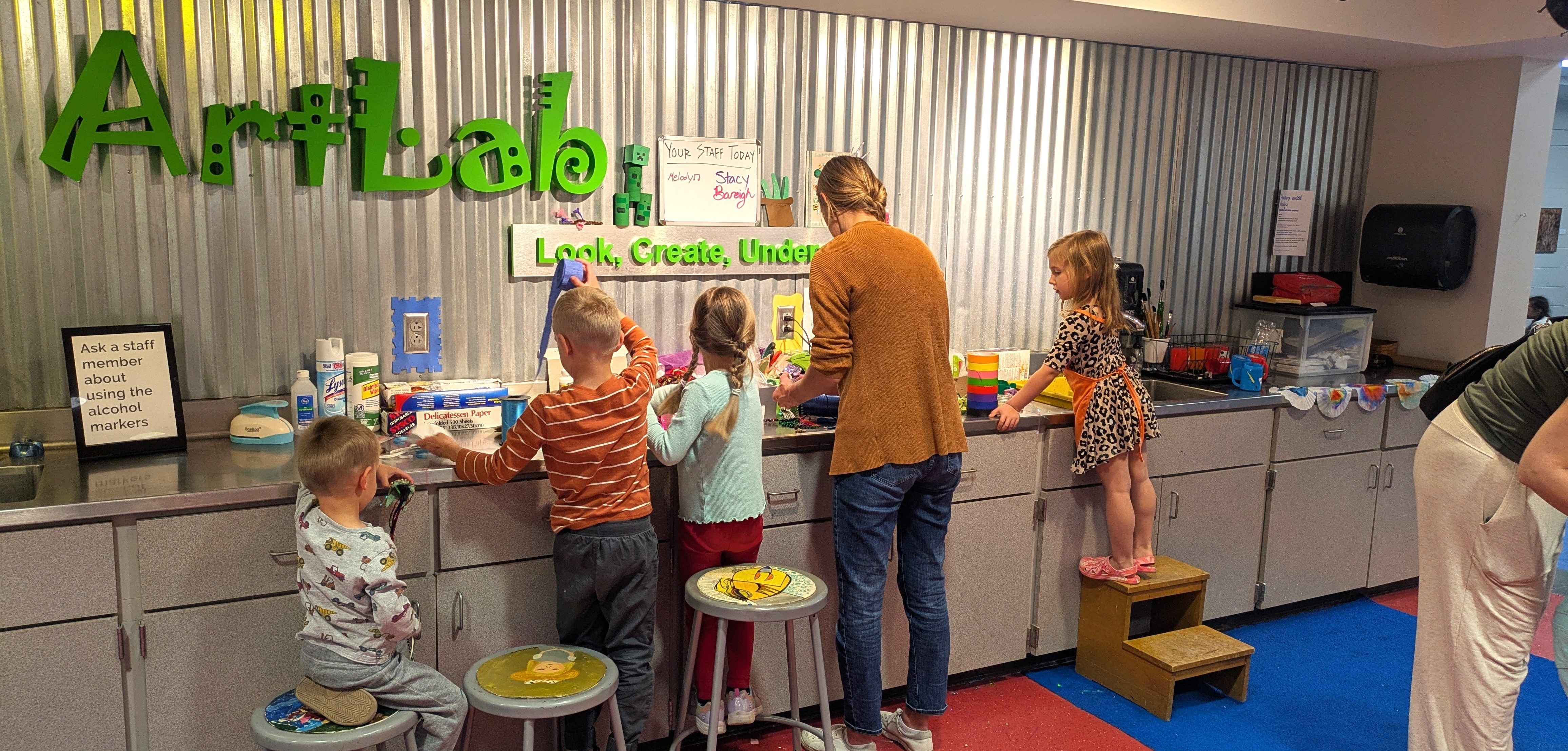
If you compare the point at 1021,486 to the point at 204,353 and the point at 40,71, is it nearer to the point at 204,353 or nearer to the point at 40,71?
the point at 204,353

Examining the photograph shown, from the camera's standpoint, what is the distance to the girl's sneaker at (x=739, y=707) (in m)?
2.83

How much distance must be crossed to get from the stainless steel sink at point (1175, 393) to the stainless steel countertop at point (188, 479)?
59.9 inches

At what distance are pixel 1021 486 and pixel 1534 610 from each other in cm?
131

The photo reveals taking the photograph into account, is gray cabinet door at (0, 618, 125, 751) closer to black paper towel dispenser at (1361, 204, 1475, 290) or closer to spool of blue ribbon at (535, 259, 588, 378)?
spool of blue ribbon at (535, 259, 588, 378)

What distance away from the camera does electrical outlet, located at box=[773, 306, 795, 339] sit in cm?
357

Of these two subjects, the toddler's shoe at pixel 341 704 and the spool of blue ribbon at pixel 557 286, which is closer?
the toddler's shoe at pixel 341 704

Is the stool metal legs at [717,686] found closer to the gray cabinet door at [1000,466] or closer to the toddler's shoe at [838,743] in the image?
the toddler's shoe at [838,743]

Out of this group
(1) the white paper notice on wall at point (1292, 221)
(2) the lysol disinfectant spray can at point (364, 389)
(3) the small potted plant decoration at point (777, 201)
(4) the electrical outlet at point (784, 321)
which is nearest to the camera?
(2) the lysol disinfectant spray can at point (364, 389)

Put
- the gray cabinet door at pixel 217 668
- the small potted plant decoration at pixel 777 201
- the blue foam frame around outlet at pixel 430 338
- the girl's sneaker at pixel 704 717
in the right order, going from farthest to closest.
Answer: the small potted plant decoration at pixel 777 201
the blue foam frame around outlet at pixel 430 338
the girl's sneaker at pixel 704 717
the gray cabinet door at pixel 217 668

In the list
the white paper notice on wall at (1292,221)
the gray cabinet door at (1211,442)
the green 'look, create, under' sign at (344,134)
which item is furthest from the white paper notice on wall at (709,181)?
the white paper notice on wall at (1292,221)

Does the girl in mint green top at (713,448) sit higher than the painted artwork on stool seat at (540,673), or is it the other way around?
the girl in mint green top at (713,448)

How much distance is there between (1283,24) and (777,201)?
1.86 meters

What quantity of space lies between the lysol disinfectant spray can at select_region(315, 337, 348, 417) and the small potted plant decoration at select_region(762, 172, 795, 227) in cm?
135

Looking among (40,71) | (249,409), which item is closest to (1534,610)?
(249,409)
